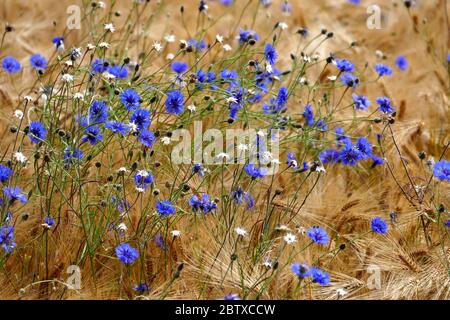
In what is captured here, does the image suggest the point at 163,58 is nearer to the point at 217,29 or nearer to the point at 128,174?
the point at 217,29

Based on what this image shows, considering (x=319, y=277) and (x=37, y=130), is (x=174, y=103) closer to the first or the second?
(x=37, y=130)

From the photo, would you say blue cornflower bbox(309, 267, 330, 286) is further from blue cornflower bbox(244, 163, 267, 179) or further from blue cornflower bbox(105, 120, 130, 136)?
blue cornflower bbox(105, 120, 130, 136)

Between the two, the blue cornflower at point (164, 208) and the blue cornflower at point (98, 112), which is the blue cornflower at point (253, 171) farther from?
the blue cornflower at point (98, 112)

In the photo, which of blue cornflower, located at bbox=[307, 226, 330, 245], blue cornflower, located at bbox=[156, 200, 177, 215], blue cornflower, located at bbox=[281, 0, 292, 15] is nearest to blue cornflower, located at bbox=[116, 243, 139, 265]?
blue cornflower, located at bbox=[156, 200, 177, 215]

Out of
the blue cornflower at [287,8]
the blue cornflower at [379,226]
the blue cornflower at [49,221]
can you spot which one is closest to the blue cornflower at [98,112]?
the blue cornflower at [49,221]

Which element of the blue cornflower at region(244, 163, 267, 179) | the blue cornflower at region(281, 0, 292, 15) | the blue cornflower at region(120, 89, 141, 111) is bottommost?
the blue cornflower at region(244, 163, 267, 179)
